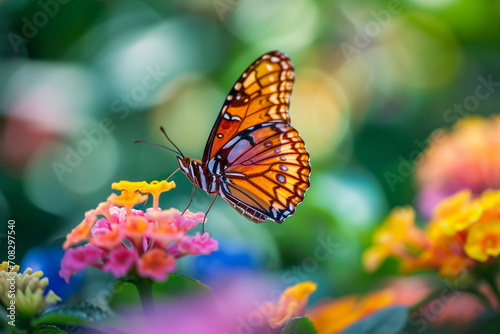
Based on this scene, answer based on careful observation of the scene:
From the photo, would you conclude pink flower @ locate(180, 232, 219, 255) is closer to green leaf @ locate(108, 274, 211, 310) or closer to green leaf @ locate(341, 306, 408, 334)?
green leaf @ locate(108, 274, 211, 310)

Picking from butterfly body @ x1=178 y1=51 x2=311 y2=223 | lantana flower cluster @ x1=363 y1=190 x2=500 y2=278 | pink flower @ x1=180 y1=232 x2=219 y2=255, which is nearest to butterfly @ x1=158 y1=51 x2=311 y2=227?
butterfly body @ x1=178 y1=51 x2=311 y2=223

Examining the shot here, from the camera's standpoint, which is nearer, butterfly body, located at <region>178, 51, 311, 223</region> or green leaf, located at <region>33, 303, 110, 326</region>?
green leaf, located at <region>33, 303, 110, 326</region>

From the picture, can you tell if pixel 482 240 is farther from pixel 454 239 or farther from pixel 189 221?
pixel 189 221

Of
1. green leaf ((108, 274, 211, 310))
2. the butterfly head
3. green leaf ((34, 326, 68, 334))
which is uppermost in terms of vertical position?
the butterfly head

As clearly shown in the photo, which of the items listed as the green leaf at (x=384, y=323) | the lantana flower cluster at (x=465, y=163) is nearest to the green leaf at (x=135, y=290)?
the green leaf at (x=384, y=323)

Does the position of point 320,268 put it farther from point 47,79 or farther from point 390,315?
point 47,79

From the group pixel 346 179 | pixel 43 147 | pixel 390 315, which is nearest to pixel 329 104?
pixel 346 179

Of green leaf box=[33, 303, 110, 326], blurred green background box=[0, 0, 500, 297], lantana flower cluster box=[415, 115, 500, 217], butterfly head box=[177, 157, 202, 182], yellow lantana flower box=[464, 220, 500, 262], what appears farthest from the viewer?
blurred green background box=[0, 0, 500, 297]

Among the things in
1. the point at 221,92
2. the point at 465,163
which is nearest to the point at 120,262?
the point at 465,163
